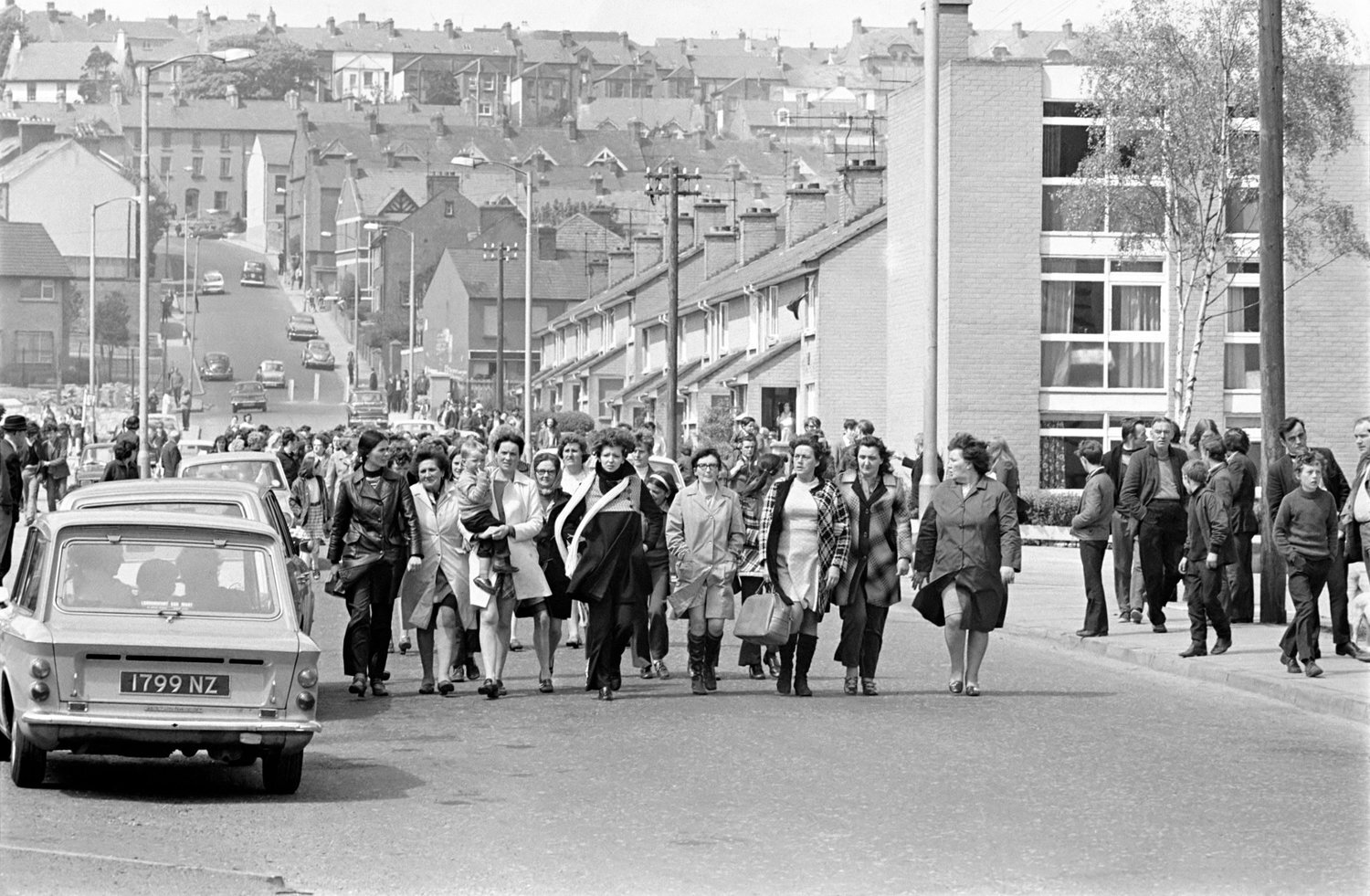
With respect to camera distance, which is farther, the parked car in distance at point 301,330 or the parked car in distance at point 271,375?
the parked car in distance at point 301,330

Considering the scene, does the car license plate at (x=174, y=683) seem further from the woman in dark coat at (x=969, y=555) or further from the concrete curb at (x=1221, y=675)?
the concrete curb at (x=1221, y=675)

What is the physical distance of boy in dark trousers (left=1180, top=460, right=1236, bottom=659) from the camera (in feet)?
58.3

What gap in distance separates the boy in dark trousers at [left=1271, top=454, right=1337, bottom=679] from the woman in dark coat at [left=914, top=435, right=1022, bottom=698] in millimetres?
2422

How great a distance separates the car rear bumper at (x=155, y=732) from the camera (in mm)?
10102

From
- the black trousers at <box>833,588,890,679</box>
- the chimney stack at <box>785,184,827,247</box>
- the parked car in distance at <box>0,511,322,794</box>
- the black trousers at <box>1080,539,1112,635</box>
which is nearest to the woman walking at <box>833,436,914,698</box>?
the black trousers at <box>833,588,890,679</box>

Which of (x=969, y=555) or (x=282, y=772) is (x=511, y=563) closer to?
(x=969, y=555)

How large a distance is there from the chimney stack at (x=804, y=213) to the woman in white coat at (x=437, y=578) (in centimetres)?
5384

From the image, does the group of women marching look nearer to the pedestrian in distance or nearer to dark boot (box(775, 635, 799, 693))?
dark boot (box(775, 635, 799, 693))

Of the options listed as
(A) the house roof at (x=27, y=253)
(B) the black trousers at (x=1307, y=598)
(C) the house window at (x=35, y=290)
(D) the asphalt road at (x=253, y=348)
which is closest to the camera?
(B) the black trousers at (x=1307, y=598)

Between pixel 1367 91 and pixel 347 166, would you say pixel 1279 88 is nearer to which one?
pixel 1367 91

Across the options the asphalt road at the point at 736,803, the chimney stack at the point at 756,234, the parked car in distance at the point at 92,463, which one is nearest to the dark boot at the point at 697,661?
the asphalt road at the point at 736,803

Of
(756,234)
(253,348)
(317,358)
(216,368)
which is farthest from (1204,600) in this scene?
(253,348)

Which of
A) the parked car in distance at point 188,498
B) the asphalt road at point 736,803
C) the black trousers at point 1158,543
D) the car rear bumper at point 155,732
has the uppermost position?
the parked car in distance at point 188,498

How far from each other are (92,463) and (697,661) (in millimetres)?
37189
